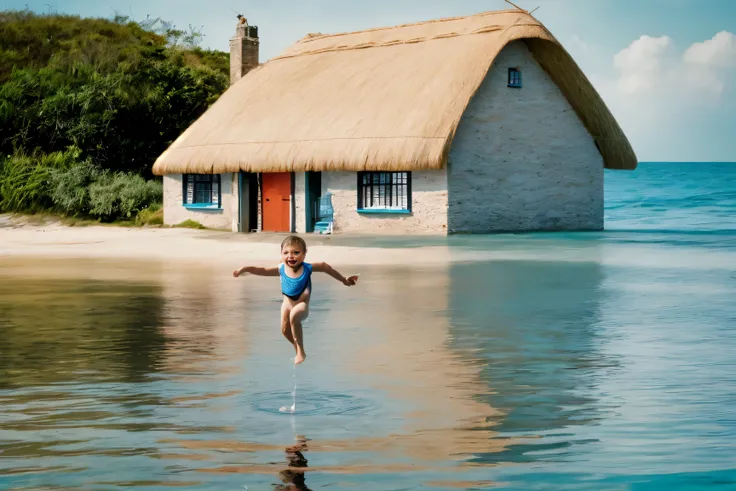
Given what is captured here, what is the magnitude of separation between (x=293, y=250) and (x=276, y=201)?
33074 mm

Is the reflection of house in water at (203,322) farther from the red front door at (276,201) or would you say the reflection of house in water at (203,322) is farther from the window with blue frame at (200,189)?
the window with blue frame at (200,189)

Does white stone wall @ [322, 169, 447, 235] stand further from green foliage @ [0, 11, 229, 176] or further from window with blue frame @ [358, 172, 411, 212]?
green foliage @ [0, 11, 229, 176]

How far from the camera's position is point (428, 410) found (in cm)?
895

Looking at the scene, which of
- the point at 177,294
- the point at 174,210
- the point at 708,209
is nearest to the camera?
the point at 177,294

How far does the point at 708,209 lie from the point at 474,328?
7385cm

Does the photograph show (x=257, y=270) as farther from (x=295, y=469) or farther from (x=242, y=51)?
(x=242, y=51)

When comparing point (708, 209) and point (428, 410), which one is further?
point (708, 209)

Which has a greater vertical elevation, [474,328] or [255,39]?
[255,39]

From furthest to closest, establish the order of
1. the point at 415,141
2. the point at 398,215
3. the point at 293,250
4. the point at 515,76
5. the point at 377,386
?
the point at 515,76 → the point at 398,215 → the point at 415,141 → the point at 377,386 → the point at 293,250

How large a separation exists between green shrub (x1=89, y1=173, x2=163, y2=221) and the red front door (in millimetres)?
6687

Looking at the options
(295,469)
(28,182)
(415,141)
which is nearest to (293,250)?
(295,469)

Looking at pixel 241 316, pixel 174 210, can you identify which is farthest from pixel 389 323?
pixel 174 210

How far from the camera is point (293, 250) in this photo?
362 inches

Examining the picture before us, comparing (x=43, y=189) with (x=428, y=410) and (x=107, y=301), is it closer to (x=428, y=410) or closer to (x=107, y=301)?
(x=107, y=301)
